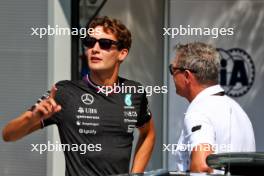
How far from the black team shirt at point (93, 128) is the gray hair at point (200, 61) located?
0.44 meters

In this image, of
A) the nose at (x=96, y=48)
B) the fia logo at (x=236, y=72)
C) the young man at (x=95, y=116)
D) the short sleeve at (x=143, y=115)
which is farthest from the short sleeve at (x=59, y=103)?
the fia logo at (x=236, y=72)

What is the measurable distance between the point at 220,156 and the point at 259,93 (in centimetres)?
382

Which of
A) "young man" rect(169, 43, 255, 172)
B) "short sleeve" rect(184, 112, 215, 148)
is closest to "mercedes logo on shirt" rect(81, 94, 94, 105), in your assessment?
"young man" rect(169, 43, 255, 172)

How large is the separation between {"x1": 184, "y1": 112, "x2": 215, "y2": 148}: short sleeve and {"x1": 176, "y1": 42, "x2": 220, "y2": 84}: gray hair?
0.31 metres

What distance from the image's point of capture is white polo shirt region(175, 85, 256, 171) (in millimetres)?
3902

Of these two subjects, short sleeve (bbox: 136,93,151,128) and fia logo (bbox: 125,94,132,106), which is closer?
fia logo (bbox: 125,94,132,106)

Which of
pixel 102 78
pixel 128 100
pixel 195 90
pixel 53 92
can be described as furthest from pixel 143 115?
pixel 53 92

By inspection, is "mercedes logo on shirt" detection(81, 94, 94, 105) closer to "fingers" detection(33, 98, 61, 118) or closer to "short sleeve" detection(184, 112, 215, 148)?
"fingers" detection(33, 98, 61, 118)

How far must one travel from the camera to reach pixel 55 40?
18.5ft

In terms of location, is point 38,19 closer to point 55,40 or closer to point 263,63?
point 55,40

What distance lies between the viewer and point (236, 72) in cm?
701

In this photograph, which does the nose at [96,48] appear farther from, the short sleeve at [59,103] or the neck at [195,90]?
the neck at [195,90]

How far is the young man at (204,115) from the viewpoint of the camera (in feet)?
Result: 12.7

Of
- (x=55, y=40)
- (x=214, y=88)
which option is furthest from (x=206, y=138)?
(x=55, y=40)
